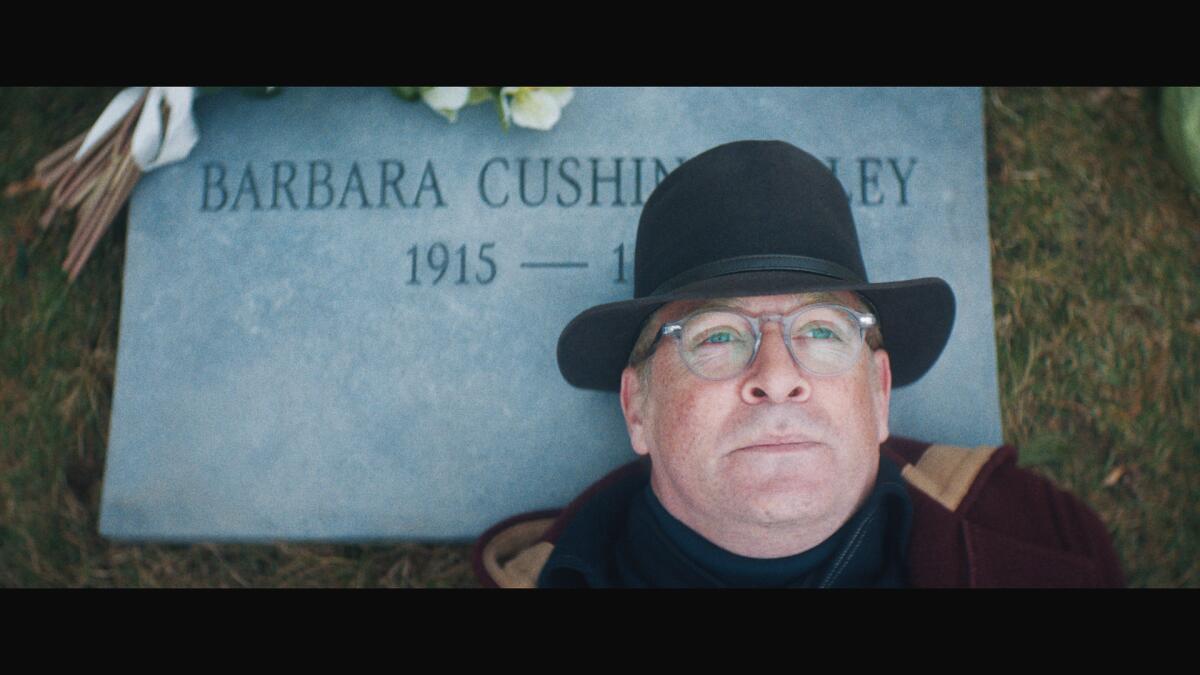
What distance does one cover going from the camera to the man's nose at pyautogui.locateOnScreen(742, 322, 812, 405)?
76.8 inches

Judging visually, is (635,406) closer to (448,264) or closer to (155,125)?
(448,264)

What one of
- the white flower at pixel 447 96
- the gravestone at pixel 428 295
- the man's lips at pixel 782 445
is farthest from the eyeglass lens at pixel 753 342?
the white flower at pixel 447 96

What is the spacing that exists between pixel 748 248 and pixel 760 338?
Answer: 0.22 m

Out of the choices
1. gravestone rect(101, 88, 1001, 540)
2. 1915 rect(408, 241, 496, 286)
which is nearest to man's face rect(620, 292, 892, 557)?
gravestone rect(101, 88, 1001, 540)

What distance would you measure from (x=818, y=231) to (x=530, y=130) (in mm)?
1248

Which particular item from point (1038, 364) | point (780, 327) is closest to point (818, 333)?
point (780, 327)

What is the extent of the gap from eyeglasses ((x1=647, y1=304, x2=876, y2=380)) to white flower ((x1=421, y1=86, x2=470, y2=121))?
128cm

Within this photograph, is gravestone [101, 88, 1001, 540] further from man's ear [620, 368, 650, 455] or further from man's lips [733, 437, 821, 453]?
man's lips [733, 437, 821, 453]

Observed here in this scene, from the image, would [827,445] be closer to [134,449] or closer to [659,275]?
[659,275]

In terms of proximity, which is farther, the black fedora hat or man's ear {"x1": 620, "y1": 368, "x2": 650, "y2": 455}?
man's ear {"x1": 620, "y1": 368, "x2": 650, "y2": 455}

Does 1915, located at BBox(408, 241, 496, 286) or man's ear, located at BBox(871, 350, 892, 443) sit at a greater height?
1915, located at BBox(408, 241, 496, 286)

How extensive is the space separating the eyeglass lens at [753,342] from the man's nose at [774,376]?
0.08 feet

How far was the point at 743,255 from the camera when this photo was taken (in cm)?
202

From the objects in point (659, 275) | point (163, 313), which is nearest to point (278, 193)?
point (163, 313)
